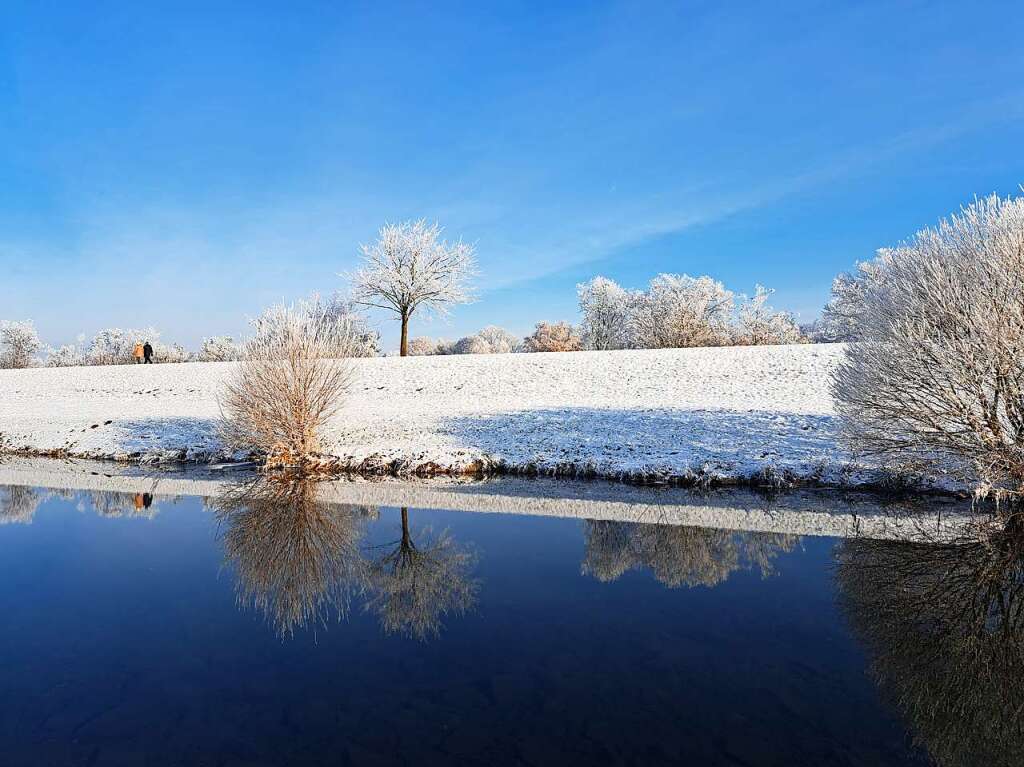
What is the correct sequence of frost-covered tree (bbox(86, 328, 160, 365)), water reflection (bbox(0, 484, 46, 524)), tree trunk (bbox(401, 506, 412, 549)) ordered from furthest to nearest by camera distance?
frost-covered tree (bbox(86, 328, 160, 365)), water reflection (bbox(0, 484, 46, 524)), tree trunk (bbox(401, 506, 412, 549))

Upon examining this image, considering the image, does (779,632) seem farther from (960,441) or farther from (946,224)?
(946,224)

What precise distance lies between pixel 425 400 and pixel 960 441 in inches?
752

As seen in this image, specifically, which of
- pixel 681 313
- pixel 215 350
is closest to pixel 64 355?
pixel 215 350

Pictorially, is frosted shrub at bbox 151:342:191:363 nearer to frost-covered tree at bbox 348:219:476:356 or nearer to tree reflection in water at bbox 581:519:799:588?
frost-covered tree at bbox 348:219:476:356

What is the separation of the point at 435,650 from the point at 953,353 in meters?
10.1

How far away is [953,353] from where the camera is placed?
991 cm

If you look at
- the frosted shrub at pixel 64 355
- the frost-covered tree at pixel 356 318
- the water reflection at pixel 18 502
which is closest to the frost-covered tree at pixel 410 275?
the frost-covered tree at pixel 356 318

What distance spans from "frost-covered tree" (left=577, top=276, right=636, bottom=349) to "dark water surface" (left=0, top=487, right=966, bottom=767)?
2226 inches

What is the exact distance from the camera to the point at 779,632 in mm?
6773

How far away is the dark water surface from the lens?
474 centimetres

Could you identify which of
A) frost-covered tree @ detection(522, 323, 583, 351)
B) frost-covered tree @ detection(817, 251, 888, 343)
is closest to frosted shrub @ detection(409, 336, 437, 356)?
frost-covered tree @ detection(522, 323, 583, 351)

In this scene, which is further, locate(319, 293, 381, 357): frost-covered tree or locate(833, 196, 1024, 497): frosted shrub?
locate(319, 293, 381, 357): frost-covered tree

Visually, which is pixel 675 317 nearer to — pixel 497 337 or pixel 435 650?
pixel 435 650

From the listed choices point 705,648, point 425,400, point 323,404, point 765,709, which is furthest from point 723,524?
point 425,400
